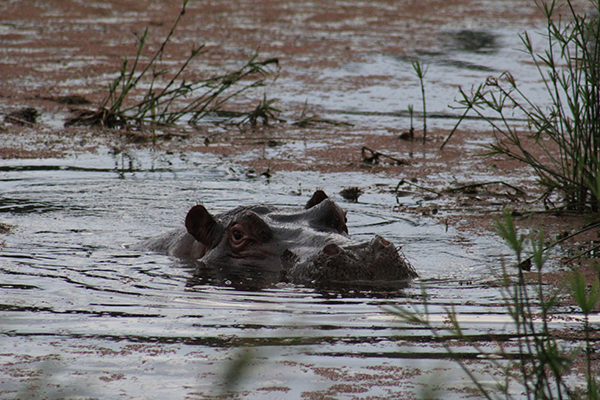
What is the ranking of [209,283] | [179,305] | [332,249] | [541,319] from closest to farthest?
[541,319]
[179,305]
[332,249]
[209,283]

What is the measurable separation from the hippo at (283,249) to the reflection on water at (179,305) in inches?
5.6

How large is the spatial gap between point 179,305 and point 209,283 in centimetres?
71

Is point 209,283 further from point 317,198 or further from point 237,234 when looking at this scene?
point 317,198

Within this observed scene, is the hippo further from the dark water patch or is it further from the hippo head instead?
the dark water patch

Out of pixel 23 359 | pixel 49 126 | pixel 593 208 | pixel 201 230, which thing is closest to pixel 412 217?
pixel 593 208

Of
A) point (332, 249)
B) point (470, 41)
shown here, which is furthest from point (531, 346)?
point (470, 41)

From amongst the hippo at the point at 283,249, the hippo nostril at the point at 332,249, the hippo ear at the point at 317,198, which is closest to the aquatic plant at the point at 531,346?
the hippo at the point at 283,249

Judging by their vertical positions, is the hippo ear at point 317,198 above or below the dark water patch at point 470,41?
below

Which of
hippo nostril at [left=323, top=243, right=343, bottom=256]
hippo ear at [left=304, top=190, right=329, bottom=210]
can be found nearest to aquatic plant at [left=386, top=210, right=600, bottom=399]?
hippo nostril at [left=323, top=243, right=343, bottom=256]

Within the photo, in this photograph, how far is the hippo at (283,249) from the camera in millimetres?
4773

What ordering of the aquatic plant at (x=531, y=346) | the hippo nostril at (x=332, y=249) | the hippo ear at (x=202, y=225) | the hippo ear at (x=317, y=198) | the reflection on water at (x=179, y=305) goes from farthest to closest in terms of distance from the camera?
the hippo ear at (x=317, y=198) → the hippo ear at (x=202, y=225) → the hippo nostril at (x=332, y=249) → the reflection on water at (x=179, y=305) → the aquatic plant at (x=531, y=346)

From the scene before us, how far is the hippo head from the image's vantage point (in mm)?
4770

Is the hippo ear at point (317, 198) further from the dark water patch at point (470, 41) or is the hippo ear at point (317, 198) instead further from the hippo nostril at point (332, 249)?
the dark water patch at point (470, 41)

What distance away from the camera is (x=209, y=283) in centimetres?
508
